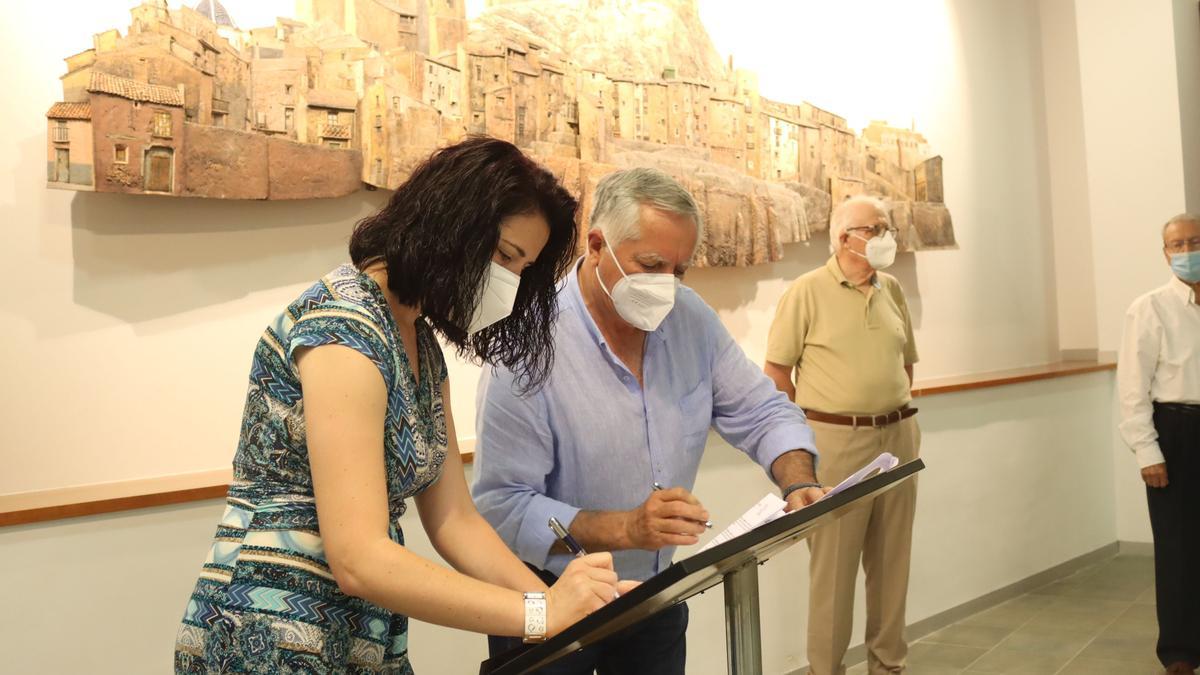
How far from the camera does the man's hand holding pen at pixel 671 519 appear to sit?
6.07 ft

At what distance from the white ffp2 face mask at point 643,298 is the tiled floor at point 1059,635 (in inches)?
120

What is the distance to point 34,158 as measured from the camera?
2.80 m

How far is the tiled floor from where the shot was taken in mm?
4668

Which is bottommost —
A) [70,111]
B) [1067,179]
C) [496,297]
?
[496,297]

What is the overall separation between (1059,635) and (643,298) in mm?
3867

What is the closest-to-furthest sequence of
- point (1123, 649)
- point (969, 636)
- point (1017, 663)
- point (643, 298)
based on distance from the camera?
point (643, 298) → point (1017, 663) → point (1123, 649) → point (969, 636)

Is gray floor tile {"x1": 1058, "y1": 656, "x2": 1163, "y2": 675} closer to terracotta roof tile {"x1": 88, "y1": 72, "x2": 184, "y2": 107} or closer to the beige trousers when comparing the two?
the beige trousers

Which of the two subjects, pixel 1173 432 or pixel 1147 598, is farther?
pixel 1147 598

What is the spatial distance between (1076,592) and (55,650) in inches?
203

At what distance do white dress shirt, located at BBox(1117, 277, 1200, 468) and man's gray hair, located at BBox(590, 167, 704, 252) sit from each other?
300 centimetres

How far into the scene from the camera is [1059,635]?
5.11 meters

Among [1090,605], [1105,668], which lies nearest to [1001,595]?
[1090,605]

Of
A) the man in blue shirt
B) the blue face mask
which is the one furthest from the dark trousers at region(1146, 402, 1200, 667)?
the man in blue shirt

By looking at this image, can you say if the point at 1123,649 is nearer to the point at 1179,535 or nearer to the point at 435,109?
the point at 1179,535
